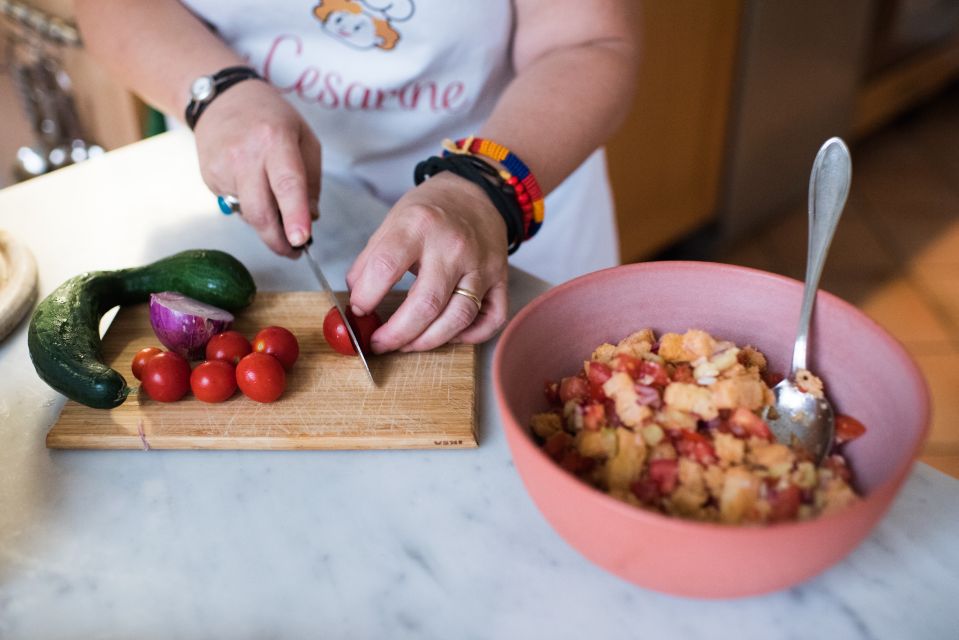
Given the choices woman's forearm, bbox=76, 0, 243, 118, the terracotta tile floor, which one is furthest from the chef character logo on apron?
the terracotta tile floor

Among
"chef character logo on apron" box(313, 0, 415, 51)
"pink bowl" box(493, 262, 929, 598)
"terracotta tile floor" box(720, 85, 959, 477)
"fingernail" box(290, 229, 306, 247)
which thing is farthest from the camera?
"terracotta tile floor" box(720, 85, 959, 477)

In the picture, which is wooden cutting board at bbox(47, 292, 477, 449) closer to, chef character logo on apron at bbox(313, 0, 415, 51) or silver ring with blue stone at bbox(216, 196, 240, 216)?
silver ring with blue stone at bbox(216, 196, 240, 216)

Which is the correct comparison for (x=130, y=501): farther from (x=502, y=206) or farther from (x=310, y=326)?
(x=502, y=206)

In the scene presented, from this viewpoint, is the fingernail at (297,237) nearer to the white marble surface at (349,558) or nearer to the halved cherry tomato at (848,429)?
the white marble surface at (349,558)

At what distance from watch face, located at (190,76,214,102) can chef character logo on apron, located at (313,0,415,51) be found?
0.21m

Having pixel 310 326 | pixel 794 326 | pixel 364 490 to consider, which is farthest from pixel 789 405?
pixel 310 326

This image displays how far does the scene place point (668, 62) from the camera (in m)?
2.39

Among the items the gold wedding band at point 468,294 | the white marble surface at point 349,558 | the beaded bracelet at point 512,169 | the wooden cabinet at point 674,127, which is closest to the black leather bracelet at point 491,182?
the beaded bracelet at point 512,169

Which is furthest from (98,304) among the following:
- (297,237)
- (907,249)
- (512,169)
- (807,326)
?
(907,249)

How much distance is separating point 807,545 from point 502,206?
1.78ft

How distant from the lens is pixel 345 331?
855 mm

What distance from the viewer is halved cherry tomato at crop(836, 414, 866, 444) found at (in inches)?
25.8

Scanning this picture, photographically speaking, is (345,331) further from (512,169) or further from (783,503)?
(783,503)

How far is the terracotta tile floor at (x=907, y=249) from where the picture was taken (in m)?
2.33
